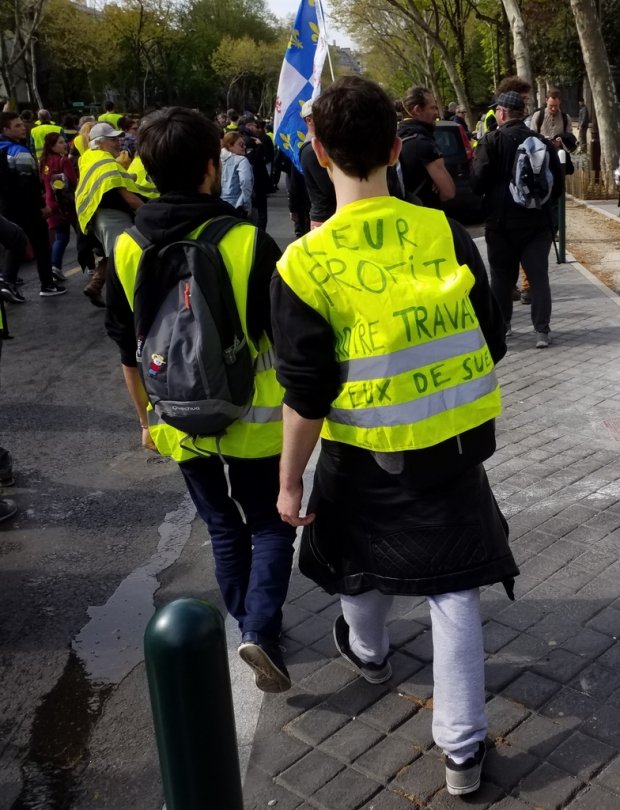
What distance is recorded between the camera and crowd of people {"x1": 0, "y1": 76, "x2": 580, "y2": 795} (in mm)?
2520

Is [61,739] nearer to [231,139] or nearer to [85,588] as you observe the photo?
[85,588]

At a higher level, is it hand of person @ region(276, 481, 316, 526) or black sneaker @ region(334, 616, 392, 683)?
hand of person @ region(276, 481, 316, 526)

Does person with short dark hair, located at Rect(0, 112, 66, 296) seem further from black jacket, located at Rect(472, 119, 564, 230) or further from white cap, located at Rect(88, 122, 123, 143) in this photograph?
black jacket, located at Rect(472, 119, 564, 230)

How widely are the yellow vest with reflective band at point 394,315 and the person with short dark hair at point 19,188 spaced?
27.7 feet

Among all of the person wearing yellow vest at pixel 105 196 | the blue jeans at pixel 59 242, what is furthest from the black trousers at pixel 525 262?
the blue jeans at pixel 59 242

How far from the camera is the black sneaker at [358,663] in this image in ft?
10.8

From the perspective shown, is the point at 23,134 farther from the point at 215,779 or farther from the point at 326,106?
the point at 215,779

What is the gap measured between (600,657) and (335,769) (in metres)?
1.03

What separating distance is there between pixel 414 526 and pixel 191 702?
117cm

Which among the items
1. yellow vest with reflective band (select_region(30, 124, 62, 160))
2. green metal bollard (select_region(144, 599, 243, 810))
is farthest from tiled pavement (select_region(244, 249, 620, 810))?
yellow vest with reflective band (select_region(30, 124, 62, 160))

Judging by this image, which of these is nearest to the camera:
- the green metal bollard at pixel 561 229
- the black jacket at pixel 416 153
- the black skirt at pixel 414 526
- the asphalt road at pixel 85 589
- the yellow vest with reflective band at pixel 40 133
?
the black skirt at pixel 414 526

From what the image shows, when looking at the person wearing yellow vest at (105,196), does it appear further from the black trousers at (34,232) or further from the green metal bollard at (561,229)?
the green metal bollard at (561,229)

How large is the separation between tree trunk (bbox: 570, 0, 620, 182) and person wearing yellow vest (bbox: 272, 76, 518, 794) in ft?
49.9

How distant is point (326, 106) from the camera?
8.28 ft
